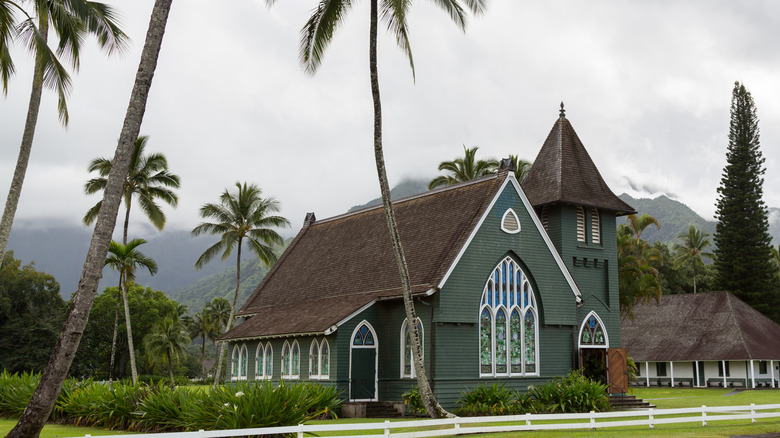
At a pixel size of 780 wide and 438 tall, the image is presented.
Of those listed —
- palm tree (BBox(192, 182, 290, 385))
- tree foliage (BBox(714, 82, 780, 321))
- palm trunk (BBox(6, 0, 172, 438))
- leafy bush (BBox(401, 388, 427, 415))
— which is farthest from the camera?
tree foliage (BBox(714, 82, 780, 321))

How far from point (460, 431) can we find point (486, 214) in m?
10.00

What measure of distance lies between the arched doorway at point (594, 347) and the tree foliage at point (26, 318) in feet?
136

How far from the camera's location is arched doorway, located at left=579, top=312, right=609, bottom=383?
30.6 meters

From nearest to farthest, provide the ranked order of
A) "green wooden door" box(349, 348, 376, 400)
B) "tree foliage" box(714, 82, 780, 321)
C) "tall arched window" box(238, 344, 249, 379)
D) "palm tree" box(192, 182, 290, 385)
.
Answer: "green wooden door" box(349, 348, 376, 400)
"tall arched window" box(238, 344, 249, 379)
"palm tree" box(192, 182, 290, 385)
"tree foliage" box(714, 82, 780, 321)

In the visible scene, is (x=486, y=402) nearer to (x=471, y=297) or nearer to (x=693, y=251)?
(x=471, y=297)

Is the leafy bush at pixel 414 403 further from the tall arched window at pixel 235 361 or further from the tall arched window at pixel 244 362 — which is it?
the tall arched window at pixel 235 361

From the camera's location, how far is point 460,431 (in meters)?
18.6

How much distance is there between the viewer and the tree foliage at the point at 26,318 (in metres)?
56.2

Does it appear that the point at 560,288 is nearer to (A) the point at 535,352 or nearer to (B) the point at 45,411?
(A) the point at 535,352

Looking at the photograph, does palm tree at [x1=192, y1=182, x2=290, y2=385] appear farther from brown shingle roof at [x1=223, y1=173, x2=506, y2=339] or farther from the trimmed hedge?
the trimmed hedge

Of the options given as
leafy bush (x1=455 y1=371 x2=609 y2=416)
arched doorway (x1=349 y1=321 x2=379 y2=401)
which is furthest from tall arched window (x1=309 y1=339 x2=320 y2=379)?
leafy bush (x1=455 y1=371 x2=609 y2=416)

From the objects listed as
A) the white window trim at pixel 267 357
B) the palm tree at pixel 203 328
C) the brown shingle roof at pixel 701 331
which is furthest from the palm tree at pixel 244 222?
the palm tree at pixel 203 328

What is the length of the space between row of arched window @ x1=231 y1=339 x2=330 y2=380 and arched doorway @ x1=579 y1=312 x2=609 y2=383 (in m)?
10.1

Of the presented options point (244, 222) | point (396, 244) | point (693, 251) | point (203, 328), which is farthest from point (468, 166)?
point (203, 328)
